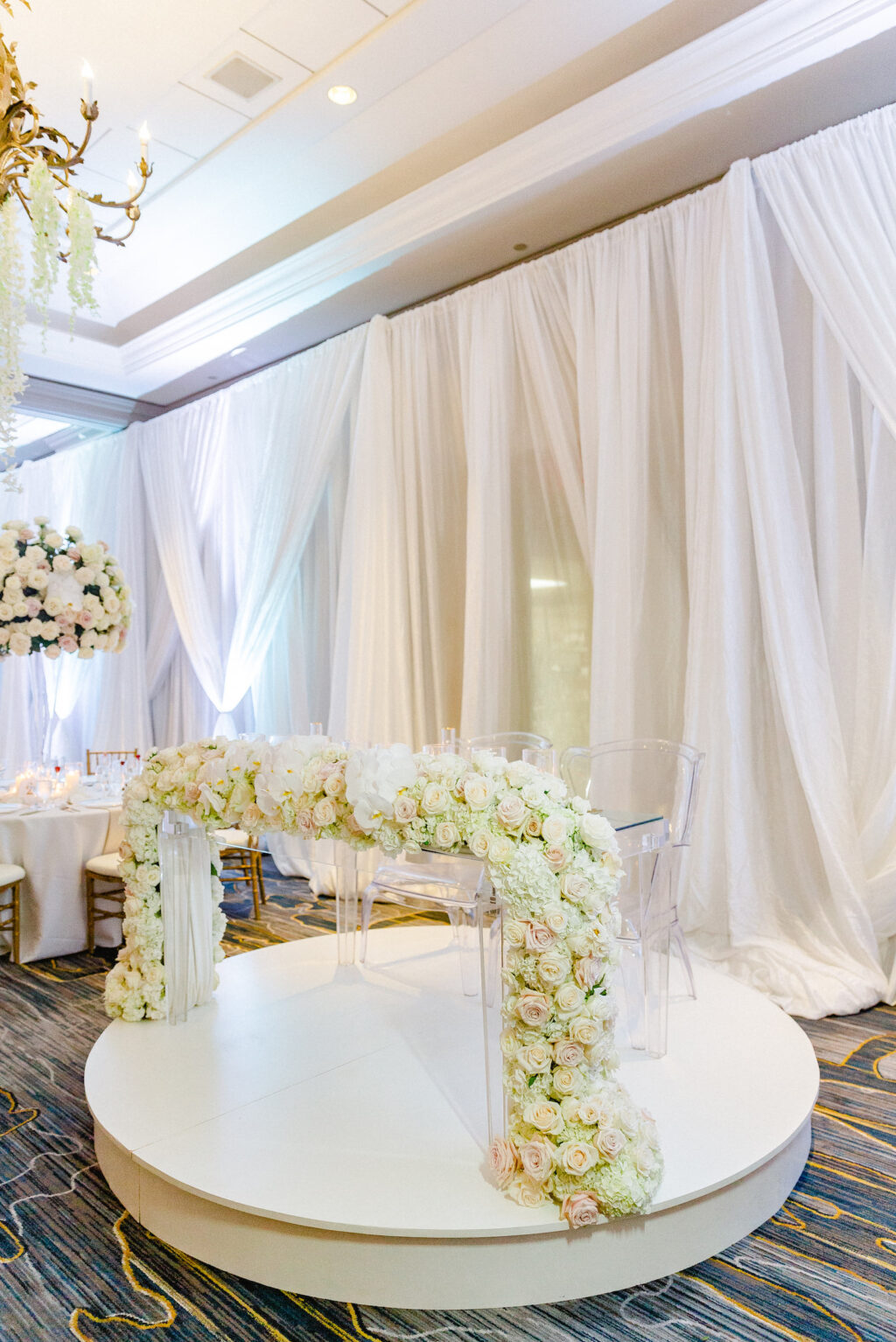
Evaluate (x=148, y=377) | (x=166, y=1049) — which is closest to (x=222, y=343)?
(x=148, y=377)

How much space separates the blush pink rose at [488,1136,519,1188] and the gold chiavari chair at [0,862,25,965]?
10.4 feet

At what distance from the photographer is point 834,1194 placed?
2.49 m

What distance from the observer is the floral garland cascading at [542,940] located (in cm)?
209

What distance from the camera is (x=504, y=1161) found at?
2.17 metres

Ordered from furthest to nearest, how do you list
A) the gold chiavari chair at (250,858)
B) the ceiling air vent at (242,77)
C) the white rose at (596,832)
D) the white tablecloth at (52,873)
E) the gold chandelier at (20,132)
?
the gold chiavari chair at (250,858) → the white tablecloth at (52,873) → the ceiling air vent at (242,77) → the gold chandelier at (20,132) → the white rose at (596,832)

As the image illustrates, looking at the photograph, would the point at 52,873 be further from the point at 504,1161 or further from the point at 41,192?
the point at 504,1161

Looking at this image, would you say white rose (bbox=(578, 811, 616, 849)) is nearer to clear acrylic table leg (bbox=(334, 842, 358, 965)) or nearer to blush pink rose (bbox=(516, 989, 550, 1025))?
blush pink rose (bbox=(516, 989, 550, 1025))

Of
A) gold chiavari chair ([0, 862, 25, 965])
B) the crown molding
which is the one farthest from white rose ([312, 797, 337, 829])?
the crown molding

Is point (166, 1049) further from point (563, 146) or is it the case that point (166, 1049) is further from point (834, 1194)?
point (563, 146)

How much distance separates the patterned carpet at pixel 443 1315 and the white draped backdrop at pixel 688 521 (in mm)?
1342

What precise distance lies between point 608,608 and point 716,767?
0.97 metres

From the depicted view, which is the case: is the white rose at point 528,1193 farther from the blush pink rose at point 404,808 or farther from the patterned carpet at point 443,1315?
the blush pink rose at point 404,808

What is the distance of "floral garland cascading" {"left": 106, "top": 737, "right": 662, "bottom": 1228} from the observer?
2.09 metres

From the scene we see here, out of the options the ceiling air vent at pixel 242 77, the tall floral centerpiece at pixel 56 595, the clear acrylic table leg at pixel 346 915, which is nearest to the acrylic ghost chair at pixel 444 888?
the clear acrylic table leg at pixel 346 915
